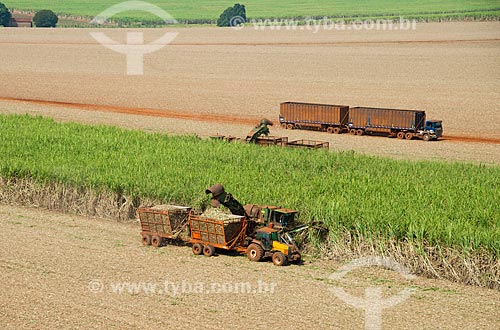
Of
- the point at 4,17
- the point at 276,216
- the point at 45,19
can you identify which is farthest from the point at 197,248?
the point at 4,17

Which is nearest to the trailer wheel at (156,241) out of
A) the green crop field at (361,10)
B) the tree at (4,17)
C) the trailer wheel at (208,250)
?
the trailer wheel at (208,250)

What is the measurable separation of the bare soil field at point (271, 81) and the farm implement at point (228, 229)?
20917mm

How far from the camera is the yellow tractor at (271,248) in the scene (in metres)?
24.0

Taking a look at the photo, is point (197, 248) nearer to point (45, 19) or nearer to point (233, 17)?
point (233, 17)

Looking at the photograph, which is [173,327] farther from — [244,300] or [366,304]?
[366,304]

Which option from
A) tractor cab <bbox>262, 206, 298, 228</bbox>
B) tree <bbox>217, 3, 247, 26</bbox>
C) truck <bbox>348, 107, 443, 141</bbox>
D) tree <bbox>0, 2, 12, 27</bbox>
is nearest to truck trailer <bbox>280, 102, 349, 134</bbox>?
truck <bbox>348, 107, 443, 141</bbox>

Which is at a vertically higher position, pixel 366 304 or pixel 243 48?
pixel 243 48

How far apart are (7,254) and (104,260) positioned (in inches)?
118

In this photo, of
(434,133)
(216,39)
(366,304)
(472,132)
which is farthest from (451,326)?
(216,39)

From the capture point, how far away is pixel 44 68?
324 ft

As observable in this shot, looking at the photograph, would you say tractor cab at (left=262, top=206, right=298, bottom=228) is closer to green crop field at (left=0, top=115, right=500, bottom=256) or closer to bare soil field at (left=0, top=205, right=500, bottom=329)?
green crop field at (left=0, top=115, right=500, bottom=256)

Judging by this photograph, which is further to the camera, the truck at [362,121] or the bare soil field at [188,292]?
the truck at [362,121]

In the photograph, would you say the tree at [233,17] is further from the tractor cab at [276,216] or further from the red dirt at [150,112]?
the tractor cab at [276,216]

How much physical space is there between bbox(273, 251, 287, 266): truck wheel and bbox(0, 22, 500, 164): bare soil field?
72.3 feet
